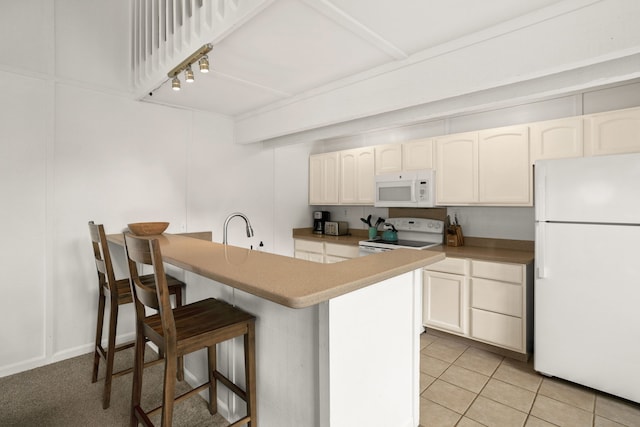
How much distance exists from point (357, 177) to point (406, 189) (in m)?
0.77

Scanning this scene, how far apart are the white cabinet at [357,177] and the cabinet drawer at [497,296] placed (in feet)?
5.19

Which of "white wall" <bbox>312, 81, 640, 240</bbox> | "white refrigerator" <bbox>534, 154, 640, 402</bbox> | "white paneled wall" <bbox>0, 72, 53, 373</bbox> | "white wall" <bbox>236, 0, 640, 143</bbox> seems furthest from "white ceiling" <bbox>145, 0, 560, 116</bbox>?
"white refrigerator" <bbox>534, 154, 640, 402</bbox>

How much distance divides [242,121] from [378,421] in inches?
127

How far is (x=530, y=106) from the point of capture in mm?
3061

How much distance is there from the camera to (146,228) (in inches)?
107

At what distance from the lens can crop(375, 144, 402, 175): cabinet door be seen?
12.1 ft

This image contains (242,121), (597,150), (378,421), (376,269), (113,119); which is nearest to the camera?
(376,269)

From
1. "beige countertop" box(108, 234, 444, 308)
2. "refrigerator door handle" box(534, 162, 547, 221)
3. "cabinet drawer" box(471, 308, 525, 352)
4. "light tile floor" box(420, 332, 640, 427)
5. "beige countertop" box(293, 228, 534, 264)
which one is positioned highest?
"refrigerator door handle" box(534, 162, 547, 221)

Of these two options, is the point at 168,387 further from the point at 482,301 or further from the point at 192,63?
the point at 482,301

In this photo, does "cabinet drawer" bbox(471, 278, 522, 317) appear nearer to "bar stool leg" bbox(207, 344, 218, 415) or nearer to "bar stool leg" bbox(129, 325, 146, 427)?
"bar stool leg" bbox(207, 344, 218, 415)

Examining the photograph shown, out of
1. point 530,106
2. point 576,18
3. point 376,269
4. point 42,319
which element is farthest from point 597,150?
point 42,319

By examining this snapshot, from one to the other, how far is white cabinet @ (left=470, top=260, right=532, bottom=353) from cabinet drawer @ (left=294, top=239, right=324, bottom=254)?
1910 millimetres

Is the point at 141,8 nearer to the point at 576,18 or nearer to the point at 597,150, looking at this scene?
the point at 576,18

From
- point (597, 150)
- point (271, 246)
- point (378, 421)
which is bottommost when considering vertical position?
point (378, 421)
